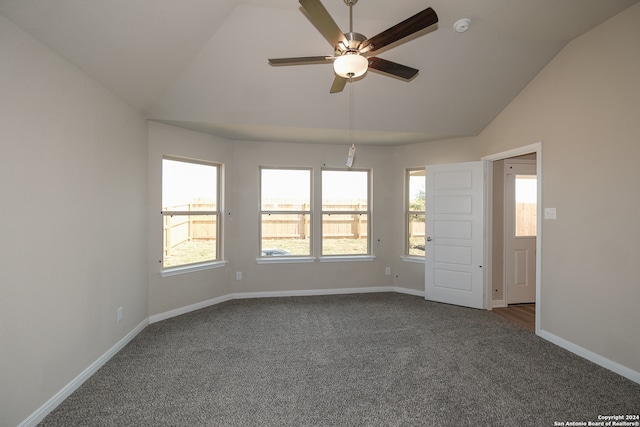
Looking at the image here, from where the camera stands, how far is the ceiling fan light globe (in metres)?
1.81

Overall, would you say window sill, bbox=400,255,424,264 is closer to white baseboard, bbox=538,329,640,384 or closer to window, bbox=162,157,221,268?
white baseboard, bbox=538,329,640,384

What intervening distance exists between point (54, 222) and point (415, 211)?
4.48 metres

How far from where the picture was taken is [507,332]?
338cm

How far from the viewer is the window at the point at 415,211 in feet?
16.1

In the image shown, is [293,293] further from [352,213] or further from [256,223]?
[352,213]

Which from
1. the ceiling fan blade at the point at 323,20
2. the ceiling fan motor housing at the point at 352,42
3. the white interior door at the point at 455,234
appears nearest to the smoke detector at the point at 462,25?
the ceiling fan motor housing at the point at 352,42

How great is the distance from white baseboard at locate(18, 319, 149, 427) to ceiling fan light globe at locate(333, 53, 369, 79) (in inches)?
115

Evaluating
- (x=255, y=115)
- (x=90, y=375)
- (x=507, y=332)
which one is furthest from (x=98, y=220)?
(x=507, y=332)

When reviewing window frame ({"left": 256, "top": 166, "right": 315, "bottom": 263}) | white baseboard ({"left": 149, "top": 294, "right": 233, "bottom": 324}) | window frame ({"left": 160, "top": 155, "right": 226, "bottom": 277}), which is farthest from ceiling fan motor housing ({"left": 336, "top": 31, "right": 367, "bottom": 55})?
white baseboard ({"left": 149, "top": 294, "right": 233, "bottom": 324})

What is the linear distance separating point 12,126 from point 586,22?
4.48 meters

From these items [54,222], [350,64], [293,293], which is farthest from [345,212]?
[54,222]

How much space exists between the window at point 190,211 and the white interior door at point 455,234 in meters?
3.25

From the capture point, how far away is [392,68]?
218cm

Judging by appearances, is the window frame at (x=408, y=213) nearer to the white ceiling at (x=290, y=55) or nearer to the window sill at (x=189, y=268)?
the white ceiling at (x=290, y=55)
